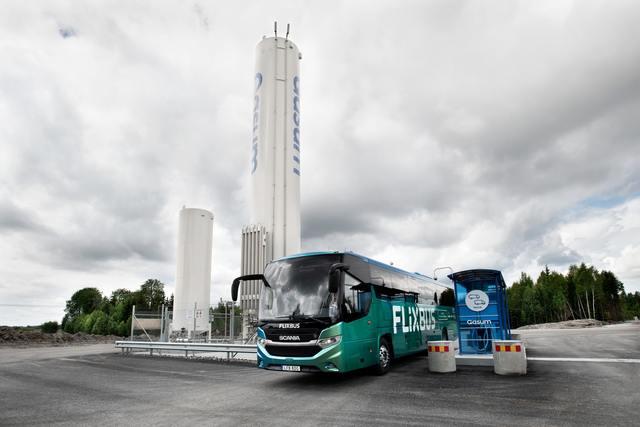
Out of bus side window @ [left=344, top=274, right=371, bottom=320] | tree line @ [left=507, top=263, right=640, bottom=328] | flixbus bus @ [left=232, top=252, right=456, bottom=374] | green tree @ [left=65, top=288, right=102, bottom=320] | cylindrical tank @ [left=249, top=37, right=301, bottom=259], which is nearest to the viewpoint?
flixbus bus @ [left=232, top=252, right=456, bottom=374]

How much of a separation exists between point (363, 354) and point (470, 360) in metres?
5.07

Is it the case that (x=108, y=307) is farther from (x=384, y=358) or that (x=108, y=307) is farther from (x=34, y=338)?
(x=384, y=358)

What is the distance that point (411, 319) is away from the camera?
1484 cm

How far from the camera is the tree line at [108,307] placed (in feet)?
219

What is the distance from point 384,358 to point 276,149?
17.0m

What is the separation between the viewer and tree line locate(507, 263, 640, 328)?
86188 millimetres

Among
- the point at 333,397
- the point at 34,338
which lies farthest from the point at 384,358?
the point at 34,338

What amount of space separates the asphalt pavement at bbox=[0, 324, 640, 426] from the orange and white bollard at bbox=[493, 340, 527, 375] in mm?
318

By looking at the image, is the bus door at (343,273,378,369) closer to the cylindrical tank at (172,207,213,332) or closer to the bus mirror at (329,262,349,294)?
the bus mirror at (329,262,349,294)

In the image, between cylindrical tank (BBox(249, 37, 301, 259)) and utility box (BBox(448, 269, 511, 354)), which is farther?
cylindrical tank (BBox(249, 37, 301, 259))

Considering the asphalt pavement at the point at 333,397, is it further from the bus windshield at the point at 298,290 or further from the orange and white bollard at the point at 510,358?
the bus windshield at the point at 298,290

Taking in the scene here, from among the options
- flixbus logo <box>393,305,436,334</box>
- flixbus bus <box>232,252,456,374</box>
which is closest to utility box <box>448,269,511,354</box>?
flixbus logo <box>393,305,436,334</box>

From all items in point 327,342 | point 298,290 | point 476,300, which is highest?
point 298,290

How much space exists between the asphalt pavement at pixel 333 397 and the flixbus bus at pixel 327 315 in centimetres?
62
